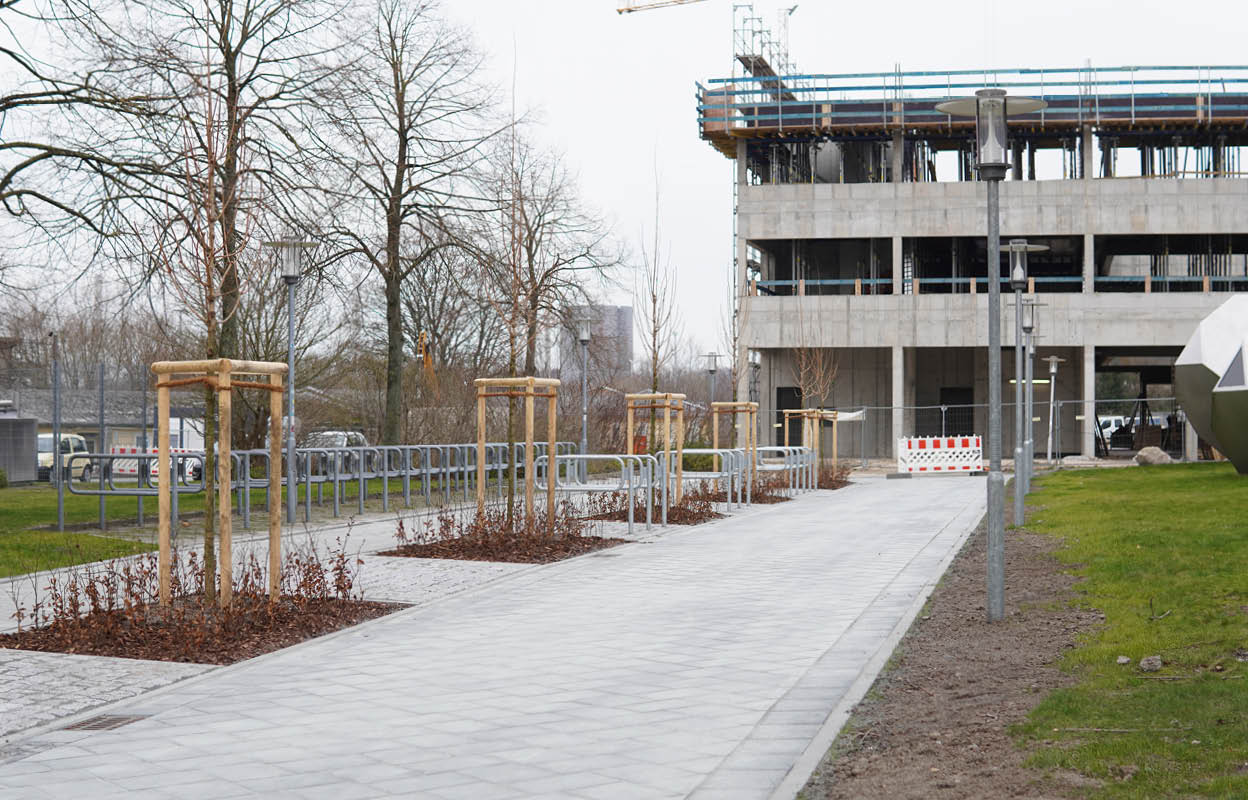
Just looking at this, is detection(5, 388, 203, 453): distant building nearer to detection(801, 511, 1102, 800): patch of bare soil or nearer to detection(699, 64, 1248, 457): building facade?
detection(801, 511, 1102, 800): patch of bare soil

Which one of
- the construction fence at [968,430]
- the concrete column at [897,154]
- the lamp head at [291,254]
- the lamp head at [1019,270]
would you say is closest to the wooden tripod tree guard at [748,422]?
the lamp head at [1019,270]

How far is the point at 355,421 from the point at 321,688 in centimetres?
3181

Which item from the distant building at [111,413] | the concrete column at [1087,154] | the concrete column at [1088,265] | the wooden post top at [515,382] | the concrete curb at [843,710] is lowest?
the concrete curb at [843,710]

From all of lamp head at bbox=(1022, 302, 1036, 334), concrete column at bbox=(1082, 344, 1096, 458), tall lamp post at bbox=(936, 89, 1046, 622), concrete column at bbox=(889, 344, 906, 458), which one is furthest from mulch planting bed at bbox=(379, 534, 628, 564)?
concrete column at bbox=(1082, 344, 1096, 458)

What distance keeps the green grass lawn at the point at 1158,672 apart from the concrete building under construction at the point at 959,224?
107 feet

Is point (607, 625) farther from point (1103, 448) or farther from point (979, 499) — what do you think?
point (1103, 448)

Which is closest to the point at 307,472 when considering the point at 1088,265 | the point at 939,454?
the point at 939,454

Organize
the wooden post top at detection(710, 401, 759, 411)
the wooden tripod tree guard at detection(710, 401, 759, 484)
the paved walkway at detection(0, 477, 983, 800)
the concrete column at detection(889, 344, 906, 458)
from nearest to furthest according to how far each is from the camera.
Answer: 1. the paved walkway at detection(0, 477, 983, 800)
2. the wooden tripod tree guard at detection(710, 401, 759, 484)
3. the wooden post top at detection(710, 401, 759, 411)
4. the concrete column at detection(889, 344, 906, 458)

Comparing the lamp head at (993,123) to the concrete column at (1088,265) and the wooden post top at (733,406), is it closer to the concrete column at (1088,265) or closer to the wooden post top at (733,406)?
the wooden post top at (733,406)

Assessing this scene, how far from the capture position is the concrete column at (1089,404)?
153ft

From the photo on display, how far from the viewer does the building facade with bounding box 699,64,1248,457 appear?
156 ft

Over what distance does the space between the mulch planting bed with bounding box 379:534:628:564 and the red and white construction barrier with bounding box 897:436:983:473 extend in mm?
24601

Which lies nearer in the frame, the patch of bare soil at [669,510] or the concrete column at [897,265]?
the patch of bare soil at [669,510]

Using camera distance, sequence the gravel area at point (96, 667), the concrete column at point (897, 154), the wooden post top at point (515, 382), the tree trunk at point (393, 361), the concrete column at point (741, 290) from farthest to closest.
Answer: the concrete column at point (897, 154) < the concrete column at point (741, 290) < the tree trunk at point (393, 361) < the wooden post top at point (515, 382) < the gravel area at point (96, 667)
